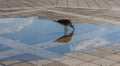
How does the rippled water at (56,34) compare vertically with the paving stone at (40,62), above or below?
below

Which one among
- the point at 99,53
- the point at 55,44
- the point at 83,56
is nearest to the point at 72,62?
the point at 83,56

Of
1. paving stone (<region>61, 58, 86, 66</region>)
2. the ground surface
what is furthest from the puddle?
paving stone (<region>61, 58, 86, 66</region>)

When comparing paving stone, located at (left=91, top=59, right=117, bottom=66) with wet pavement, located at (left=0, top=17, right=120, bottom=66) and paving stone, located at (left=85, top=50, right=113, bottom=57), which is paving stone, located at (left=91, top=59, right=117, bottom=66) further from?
paving stone, located at (left=85, top=50, right=113, bottom=57)

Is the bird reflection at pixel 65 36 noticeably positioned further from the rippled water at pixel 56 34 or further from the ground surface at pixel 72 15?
the ground surface at pixel 72 15

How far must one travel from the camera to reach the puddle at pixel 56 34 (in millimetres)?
8539

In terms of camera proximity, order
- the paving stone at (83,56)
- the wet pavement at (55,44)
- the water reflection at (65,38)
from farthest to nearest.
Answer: the water reflection at (65,38) < the paving stone at (83,56) < the wet pavement at (55,44)

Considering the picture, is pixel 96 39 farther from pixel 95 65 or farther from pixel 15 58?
pixel 15 58

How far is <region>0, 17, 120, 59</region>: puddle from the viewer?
8539mm

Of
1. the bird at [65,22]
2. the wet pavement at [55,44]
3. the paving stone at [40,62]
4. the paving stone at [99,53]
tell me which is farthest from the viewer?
the bird at [65,22]

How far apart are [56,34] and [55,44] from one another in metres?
1.28

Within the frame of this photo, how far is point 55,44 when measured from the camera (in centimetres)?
860

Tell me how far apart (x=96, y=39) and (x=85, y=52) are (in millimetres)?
1642

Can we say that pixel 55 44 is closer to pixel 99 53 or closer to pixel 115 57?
pixel 99 53

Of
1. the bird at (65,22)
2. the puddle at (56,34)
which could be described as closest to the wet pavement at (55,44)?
the puddle at (56,34)
